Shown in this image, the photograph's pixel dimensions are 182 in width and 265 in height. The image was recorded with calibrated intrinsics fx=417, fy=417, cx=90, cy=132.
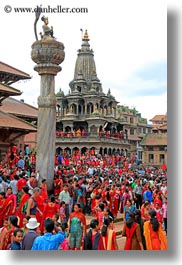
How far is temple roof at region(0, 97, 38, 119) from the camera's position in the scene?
18070 mm

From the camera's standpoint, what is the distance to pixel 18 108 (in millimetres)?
19109

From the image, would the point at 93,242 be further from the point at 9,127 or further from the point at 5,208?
the point at 9,127

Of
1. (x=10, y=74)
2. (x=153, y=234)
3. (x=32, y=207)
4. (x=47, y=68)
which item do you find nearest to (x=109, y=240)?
(x=153, y=234)

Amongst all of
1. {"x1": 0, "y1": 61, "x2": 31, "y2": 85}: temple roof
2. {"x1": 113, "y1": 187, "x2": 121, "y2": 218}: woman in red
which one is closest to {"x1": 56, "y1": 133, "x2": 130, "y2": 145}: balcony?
{"x1": 0, "y1": 61, "x2": 31, "y2": 85}: temple roof

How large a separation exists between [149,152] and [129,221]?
88.2ft

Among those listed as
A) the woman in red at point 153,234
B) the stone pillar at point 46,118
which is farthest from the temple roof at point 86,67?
the woman in red at point 153,234

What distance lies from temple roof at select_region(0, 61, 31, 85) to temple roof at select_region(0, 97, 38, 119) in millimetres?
987

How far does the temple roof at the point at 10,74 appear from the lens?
17352 millimetres

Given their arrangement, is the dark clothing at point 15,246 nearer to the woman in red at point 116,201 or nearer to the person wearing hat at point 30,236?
the person wearing hat at point 30,236

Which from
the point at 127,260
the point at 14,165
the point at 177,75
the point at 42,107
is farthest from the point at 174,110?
the point at 14,165

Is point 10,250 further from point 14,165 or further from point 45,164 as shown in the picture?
point 14,165

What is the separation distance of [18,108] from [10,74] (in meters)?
1.84

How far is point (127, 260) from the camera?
6367 millimetres

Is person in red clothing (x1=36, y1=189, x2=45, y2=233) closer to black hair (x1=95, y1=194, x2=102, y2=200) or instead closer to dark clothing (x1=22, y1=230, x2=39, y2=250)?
dark clothing (x1=22, y1=230, x2=39, y2=250)
